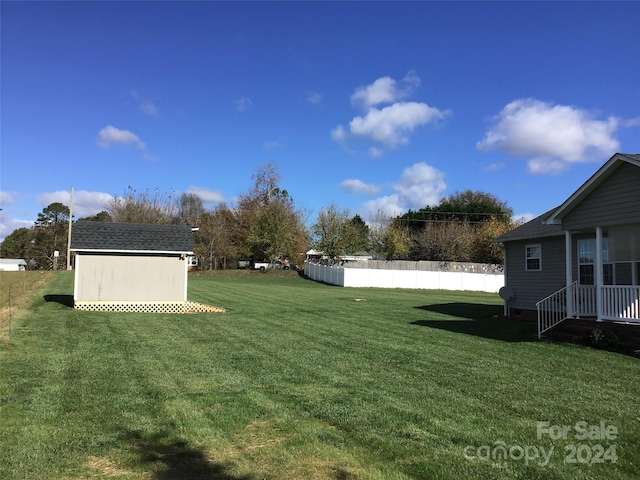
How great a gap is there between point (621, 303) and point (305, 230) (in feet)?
157

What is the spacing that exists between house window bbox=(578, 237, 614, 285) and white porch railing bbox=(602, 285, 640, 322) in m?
2.55

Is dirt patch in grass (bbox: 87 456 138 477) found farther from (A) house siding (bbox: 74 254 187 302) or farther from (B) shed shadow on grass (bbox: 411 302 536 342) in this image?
(A) house siding (bbox: 74 254 187 302)

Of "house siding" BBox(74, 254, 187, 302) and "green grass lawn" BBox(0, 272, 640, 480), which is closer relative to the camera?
"green grass lawn" BBox(0, 272, 640, 480)

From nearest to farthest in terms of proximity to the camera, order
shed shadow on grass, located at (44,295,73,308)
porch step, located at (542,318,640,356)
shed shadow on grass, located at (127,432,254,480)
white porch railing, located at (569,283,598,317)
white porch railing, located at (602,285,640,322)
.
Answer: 1. shed shadow on grass, located at (127,432,254,480)
2. porch step, located at (542,318,640,356)
3. white porch railing, located at (602,285,640,322)
4. white porch railing, located at (569,283,598,317)
5. shed shadow on grass, located at (44,295,73,308)

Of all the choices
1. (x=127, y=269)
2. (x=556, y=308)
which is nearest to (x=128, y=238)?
(x=127, y=269)

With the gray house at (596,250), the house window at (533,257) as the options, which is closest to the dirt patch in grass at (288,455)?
the gray house at (596,250)

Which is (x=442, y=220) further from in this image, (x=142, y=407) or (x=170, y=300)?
(x=142, y=407)

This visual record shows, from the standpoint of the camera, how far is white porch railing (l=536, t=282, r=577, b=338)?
43.5 ft

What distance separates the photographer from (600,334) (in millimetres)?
11281

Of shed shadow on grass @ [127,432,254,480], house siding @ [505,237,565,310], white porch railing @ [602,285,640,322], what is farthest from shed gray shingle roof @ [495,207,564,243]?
shed shadow on grass @ [127,432,254,480]

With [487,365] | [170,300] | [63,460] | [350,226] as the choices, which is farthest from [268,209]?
[63,460]

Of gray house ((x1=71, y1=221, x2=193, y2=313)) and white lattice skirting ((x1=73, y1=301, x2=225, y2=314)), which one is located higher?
gray house ((x1=71, y1=221, x2=193, y2=313))

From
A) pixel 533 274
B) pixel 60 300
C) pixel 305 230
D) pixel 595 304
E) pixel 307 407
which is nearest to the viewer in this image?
pixel 307 407

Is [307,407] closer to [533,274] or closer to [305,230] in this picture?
[533,274]
